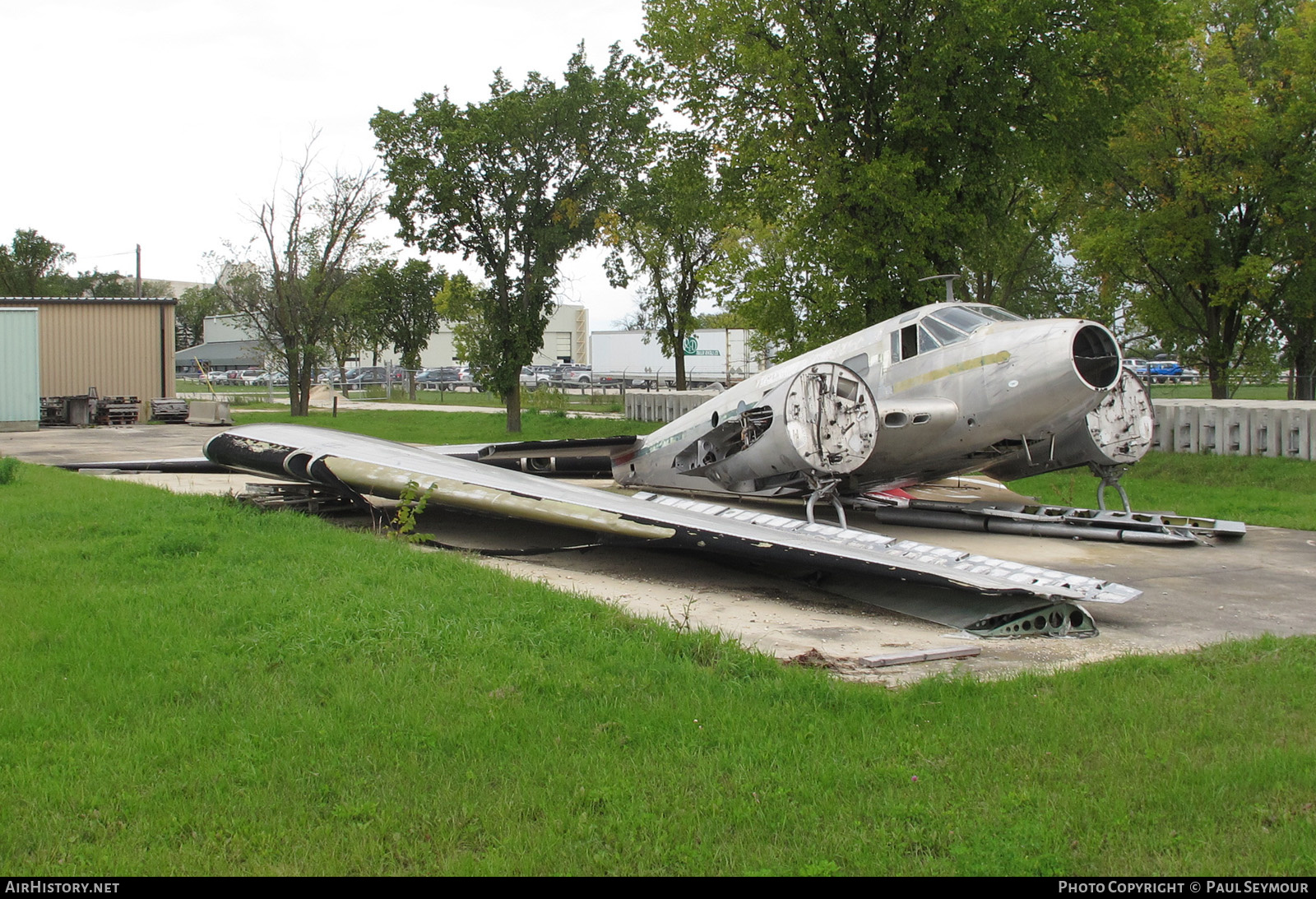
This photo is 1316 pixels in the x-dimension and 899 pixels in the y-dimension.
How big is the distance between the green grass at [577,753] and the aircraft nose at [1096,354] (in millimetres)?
5421

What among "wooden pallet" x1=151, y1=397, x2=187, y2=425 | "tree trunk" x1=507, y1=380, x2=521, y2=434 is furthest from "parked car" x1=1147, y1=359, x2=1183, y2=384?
"wooden pallet" x1=151, y1=397, x2=187, y2=425

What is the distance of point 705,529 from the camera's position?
9.23 m

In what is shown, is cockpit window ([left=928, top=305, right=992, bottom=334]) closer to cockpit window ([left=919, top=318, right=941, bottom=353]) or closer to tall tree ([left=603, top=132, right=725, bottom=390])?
cockpit window ([left=919, top=318, right=941, bottom=353])

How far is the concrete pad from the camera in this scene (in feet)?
23.5

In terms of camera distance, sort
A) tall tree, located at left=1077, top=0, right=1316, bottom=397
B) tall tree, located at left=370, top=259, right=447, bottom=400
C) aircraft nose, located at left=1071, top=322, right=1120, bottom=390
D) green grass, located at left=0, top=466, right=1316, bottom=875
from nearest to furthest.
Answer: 1. green grass, located at left=0, top=466, right=1316, bottom=875
2. aircraft nose, located at left=1071, top=322, right=1120, bottom=390
3. tall tree, located at left=1077, top=0, right=1316, bottom=397
4. tall tree, located at left=370, top=259, right=447, bottom=400

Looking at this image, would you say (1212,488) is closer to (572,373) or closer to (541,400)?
(541,400)

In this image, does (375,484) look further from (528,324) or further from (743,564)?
(528,324)

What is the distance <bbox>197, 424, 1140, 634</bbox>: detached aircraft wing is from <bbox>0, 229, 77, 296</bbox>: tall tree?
63.3 m

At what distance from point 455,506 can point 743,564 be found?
3169mm

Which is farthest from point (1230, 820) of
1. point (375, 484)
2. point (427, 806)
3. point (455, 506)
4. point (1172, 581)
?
point (375, 484)

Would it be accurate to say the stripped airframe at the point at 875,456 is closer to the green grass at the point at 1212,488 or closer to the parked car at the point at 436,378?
the green grass at the point at 1212,488

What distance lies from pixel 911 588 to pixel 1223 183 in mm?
23680

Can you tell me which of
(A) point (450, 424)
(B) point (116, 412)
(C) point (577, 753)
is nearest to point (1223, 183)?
(A) point (450, 424)

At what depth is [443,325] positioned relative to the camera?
357ft
